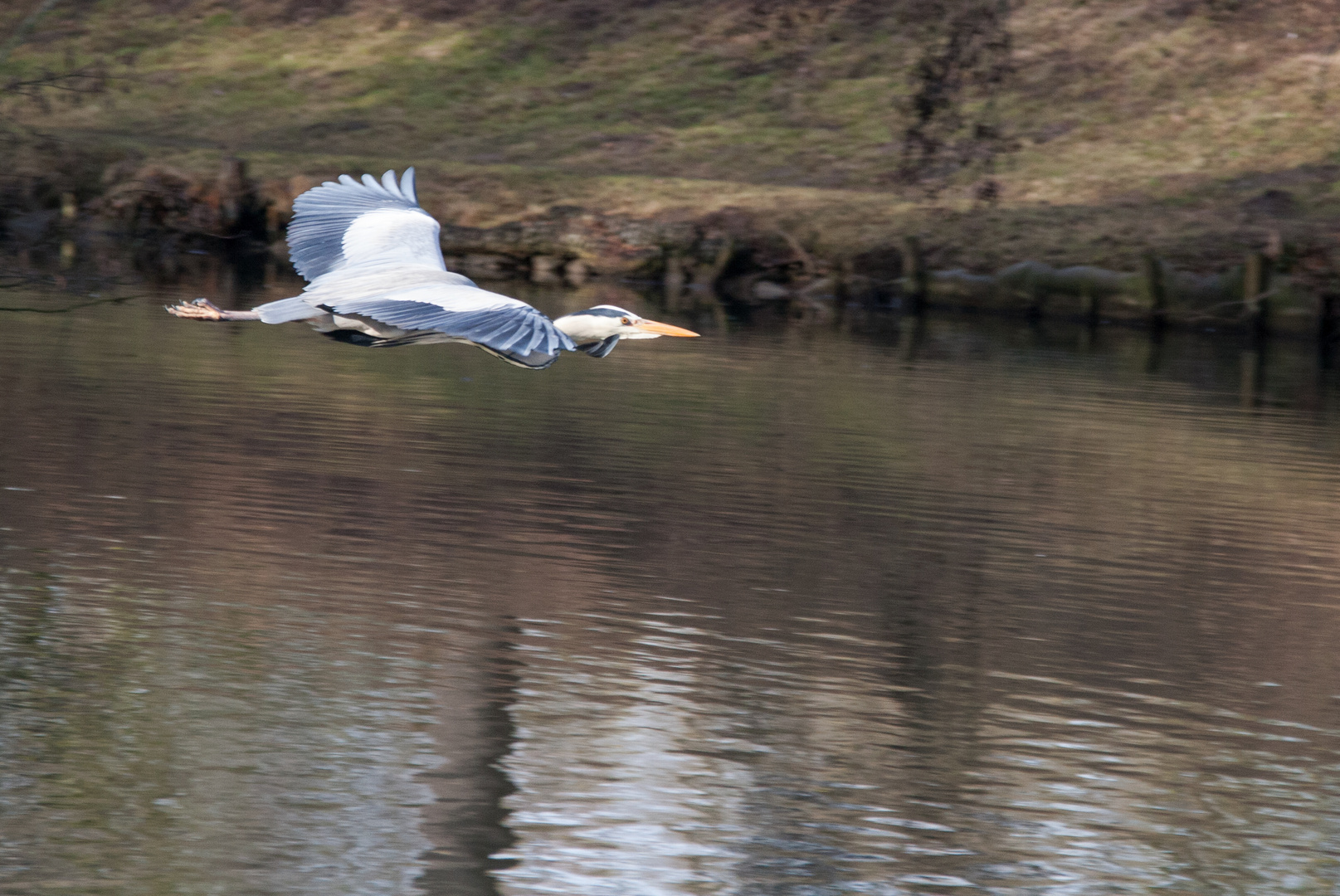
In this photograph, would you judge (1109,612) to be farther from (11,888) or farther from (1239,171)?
(1239,171)

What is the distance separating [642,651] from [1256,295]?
26.3 metres

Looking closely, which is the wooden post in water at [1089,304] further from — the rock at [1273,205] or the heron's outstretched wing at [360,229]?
the heron's outstretched wing at [360,229]

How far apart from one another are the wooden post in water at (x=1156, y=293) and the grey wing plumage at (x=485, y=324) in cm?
2735

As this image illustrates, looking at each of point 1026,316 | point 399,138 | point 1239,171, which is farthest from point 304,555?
point 399,138

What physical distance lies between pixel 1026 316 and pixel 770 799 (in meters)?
28.2

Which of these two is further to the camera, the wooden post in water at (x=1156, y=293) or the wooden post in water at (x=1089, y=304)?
the wooden post in water at (x=1089, y=304)

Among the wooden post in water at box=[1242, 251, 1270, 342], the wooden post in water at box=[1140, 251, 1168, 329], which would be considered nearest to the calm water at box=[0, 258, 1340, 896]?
the wooden post in water at box=[1242, 251, 1270, 342]

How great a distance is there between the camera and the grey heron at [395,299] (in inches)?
330

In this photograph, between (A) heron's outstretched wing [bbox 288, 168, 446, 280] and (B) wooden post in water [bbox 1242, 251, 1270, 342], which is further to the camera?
(B) wooden post in water [bbox 1242, 251, 1270, 342]

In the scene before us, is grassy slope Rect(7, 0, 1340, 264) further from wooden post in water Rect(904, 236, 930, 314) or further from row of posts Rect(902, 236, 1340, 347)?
row of posts Rect(902, 236, 1340, 347)

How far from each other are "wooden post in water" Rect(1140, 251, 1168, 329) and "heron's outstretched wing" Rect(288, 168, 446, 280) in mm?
25102

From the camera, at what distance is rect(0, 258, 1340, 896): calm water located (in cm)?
763

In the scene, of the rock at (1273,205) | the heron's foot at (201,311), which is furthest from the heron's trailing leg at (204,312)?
the rock at (1273,205)

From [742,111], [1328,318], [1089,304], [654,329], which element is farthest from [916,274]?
[654,329]
